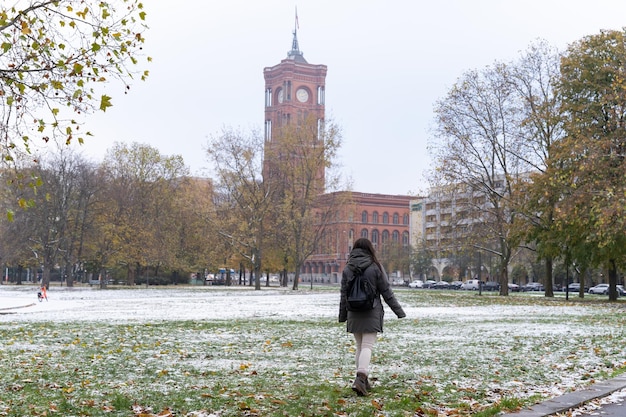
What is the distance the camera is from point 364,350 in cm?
859

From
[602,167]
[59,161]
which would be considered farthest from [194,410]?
[59,161]

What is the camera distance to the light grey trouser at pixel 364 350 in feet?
27.9

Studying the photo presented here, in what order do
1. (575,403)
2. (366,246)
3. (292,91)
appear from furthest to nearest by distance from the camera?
(292,91) < (366,246) < (575,403)

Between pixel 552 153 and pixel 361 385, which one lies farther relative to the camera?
pixel 552 153

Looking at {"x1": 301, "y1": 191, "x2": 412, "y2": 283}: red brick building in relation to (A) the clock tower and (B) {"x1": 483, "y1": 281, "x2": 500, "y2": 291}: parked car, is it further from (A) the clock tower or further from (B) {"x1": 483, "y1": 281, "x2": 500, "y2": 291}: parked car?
(B) {"x1": 483, "y1": 281, "x2": 500, "y2": 291}: parked car

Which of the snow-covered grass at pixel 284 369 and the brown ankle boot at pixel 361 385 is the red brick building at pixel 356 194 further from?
the brown ankle boot at pixel 361 385

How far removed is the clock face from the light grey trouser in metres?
151

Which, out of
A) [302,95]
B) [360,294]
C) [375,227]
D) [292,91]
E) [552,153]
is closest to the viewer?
[360,294]

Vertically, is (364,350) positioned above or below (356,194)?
below

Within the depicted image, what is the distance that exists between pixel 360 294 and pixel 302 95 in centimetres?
15244

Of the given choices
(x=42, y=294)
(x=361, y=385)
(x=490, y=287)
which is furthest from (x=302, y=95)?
(x=361, y=385)

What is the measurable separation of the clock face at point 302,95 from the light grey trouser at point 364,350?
151m

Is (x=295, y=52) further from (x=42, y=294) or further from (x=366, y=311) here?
(x=366, y=311)

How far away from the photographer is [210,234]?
71.1 metres
